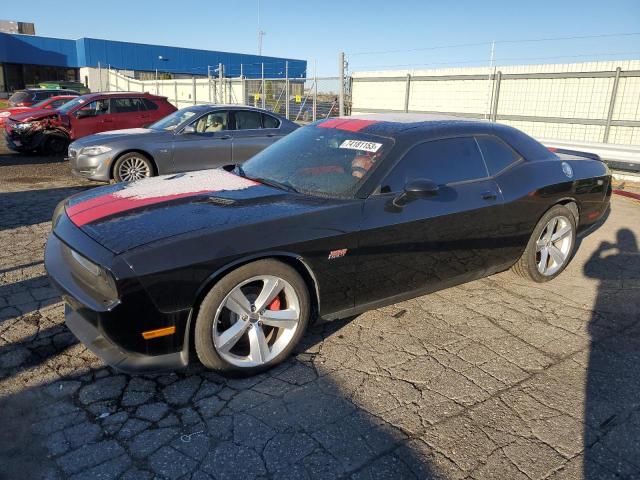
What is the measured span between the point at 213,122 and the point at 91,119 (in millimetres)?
5066

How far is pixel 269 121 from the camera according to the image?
920cm

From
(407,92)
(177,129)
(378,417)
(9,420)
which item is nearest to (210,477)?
(378,417)

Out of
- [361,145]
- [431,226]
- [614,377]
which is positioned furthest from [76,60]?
[614,377]

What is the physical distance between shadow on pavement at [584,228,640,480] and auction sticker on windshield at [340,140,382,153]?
2074 millimetres

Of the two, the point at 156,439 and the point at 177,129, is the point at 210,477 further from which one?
the point at 177,129

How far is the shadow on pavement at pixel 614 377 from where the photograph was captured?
2.45 m

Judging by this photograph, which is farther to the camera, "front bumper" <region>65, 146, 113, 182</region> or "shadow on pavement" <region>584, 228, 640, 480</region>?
"front bumper" <region>65, 146, 113, 182</region>

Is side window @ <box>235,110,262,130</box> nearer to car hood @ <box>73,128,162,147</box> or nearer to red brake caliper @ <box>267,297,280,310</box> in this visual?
car hood @ <box>73,128,162,147</box>

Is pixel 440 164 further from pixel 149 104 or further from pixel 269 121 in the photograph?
pixel 149 104

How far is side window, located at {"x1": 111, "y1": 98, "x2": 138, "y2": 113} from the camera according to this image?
12.3 m

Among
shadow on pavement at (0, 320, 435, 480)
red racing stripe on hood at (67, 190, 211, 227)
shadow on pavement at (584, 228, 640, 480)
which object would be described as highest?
red racing stripe on hood at (67, 190, 211, 227)

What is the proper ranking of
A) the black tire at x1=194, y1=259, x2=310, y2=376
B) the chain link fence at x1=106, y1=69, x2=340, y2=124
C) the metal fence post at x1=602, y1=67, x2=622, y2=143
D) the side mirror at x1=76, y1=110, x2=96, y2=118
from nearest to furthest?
1. the black tire at x1=194, y1=259, x2=310, y2=376
2. the metal fence post at x1=602, y1=67, x2=622, y2=143
3. the side mirror at x1=76, y1=110, x2=96, y2=118
4. the chain link fence at x1=106, y1=69, x2=340, y2=124

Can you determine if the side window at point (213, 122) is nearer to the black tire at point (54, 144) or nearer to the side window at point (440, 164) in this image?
the side window at point (440, 164)

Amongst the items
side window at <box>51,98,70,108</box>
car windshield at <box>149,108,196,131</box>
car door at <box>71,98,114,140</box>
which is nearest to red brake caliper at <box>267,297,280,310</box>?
car windshield at <box>149,108,196,131</box>
